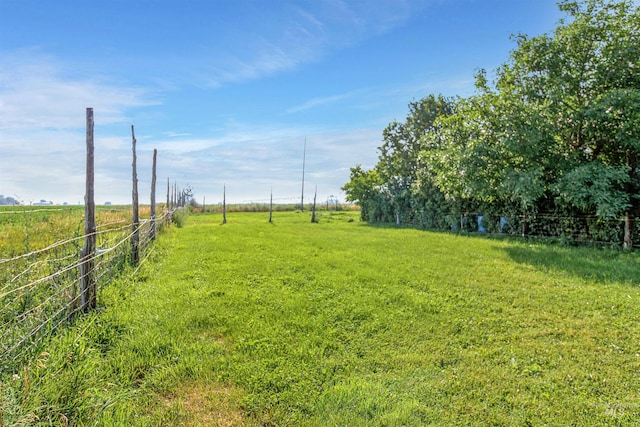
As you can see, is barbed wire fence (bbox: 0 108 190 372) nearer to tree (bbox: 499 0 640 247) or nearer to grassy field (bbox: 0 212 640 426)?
grassy field (bbox: 0 212 640 426)

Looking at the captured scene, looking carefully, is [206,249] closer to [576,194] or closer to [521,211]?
[576,194]

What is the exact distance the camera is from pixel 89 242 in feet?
14.0

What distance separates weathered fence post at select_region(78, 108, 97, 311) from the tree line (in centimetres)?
1015

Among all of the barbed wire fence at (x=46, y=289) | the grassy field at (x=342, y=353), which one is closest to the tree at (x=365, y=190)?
the grassy field at (x=342, y=353)

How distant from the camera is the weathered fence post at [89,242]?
4164 mm

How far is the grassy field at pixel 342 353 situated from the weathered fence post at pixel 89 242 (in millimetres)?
306

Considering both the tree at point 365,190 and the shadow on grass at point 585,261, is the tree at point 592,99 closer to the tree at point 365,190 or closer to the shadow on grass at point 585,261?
the shadow on grass at point 585,261

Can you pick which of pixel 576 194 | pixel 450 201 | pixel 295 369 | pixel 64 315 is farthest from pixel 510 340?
pixel 450 201

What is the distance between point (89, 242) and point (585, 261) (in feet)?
33.5

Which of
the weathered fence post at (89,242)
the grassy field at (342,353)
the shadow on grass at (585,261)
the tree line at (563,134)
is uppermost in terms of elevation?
the tree line at (563,134)

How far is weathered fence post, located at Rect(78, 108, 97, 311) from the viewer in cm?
416

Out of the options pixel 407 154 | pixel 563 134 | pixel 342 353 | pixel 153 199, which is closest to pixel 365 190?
pixel 407 154

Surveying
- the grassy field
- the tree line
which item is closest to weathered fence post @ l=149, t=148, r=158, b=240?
the grassy field

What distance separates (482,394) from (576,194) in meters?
8.76
